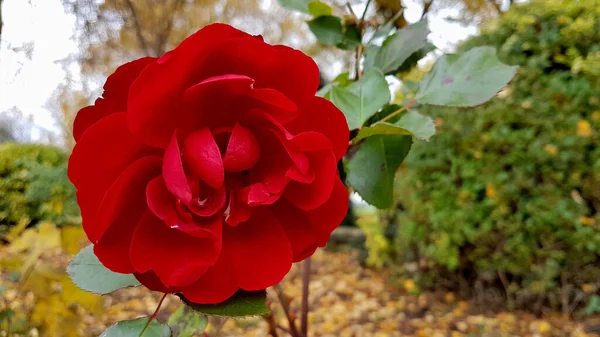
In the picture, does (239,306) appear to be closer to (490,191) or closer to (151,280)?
(151,280)

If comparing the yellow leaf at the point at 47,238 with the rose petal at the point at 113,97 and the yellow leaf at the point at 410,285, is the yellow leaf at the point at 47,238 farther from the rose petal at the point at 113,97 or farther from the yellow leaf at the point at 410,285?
the yellow leaf at the point at 410,285

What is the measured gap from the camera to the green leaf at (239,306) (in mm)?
325

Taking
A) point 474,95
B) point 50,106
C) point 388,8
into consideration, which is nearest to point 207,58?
point 474,95

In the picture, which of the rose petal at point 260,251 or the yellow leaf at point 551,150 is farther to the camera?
the yellow leaf at point 551,150

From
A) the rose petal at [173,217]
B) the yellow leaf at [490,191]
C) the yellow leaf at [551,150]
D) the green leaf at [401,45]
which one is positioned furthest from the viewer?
the yellow leaf at [490,191]

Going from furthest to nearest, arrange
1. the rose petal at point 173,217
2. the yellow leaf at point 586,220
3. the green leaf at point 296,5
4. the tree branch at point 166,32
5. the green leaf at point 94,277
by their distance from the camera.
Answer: the tree branch at point 166,32
the yellow leaf at point 586,220
the green leaf at point 296,5
the green leaf at point 94,277
the rose petal at point 173,217

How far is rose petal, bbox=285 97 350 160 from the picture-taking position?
13.6 inches

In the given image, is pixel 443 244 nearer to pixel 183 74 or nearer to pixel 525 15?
pixel 525 15

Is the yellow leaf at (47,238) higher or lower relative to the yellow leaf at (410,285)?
higher

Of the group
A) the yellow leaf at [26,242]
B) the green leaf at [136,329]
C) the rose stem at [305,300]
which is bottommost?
the yellow leaf at [26,242]

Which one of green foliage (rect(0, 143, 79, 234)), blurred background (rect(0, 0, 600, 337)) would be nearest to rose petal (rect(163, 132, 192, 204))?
blurred background (rect(0, 0, 600, 337))

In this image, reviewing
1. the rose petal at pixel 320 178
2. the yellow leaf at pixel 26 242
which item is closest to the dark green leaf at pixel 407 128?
the rose petal at pixel 320 178

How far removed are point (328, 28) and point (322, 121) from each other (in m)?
0.35

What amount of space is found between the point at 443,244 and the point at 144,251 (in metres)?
2.80
